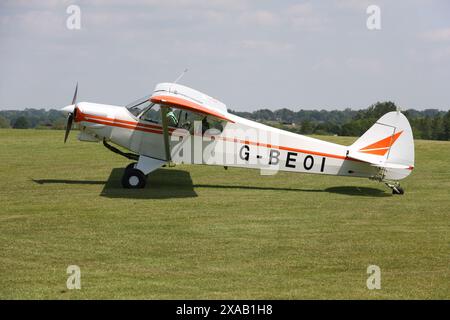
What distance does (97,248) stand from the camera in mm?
8125

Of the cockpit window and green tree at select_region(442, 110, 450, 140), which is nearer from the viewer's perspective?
the cockpit window

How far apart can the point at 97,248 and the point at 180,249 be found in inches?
44.9

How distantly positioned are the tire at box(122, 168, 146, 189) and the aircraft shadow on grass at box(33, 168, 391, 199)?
0.53 feet

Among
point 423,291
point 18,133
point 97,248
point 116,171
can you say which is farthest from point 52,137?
point 423,291

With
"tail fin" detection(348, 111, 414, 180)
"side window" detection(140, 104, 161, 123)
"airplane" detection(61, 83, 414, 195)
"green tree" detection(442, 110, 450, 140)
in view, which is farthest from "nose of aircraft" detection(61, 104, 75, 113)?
"green tree" detection(442, 110, 450, 140)

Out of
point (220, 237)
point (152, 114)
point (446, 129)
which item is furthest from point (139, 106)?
point (446, 129)

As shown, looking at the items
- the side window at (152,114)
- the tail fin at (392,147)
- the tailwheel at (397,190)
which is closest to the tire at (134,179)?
the side window at (152,114)

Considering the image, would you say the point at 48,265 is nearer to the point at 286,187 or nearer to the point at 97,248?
the point at 97,248

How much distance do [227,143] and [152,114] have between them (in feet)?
5.99

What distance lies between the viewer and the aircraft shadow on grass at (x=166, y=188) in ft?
41.2

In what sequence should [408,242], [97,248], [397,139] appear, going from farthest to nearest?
[397,139], [408,242], [97,248]

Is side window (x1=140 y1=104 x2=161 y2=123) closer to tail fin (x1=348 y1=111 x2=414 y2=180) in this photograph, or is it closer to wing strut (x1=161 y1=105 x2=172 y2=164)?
wing strut (x1=161 y1=105 x2=172 y2=164)

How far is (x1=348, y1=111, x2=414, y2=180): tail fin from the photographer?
13.3 metres

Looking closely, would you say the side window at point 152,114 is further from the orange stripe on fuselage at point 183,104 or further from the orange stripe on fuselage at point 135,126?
the orange stripe on fuselage at point 183,104
